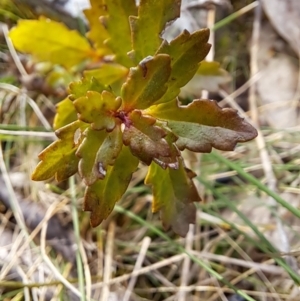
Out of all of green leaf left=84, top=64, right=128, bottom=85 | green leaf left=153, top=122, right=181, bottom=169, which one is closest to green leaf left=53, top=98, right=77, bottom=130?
green leaf left=84, top=64, right=128, bottom=85

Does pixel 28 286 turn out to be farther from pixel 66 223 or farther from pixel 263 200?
pixel 263 200

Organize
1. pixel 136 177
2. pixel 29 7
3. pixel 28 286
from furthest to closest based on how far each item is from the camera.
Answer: pixel 29 7
pixel 136 177
pixel 28 286

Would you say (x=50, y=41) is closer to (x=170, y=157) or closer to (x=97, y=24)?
(x=97, y=24)

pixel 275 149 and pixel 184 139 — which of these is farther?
pixel 275 149

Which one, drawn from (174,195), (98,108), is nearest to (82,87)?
(98,108)

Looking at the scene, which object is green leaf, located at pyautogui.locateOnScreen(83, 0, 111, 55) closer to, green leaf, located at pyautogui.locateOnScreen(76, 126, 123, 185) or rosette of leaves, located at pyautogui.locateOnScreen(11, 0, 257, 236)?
rosette of leaves, located at pyautogui.locateOnScreen(11, 0, 257, 236)

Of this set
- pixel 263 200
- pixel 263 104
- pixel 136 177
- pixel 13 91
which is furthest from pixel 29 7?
pixel 263 200

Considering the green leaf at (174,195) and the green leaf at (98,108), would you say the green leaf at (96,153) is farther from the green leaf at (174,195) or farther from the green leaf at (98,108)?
the green leaf at (174,195)
